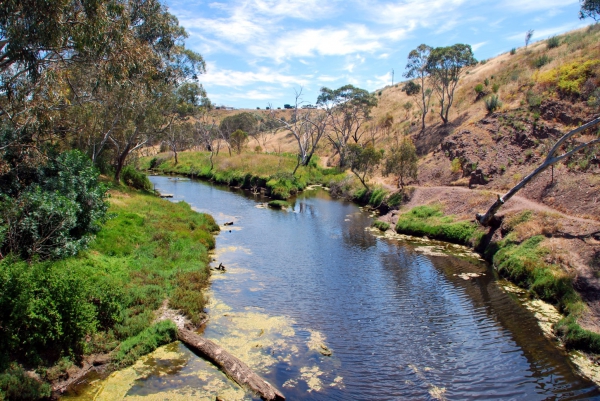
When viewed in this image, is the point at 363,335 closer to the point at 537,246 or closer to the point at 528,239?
the point at 537,246

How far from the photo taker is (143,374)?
12102 millimetres

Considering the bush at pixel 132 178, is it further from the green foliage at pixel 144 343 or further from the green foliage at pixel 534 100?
the green foliage at pixel 534 100

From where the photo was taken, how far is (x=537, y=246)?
21.8 m

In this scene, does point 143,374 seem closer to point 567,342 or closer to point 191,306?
point 191,306

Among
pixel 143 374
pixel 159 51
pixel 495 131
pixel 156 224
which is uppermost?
pixel 159 51

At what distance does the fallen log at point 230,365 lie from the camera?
11289mm

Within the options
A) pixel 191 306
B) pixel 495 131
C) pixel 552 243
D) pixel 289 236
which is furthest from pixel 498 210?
pixel 191 306

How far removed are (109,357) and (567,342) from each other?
15111 millimetres

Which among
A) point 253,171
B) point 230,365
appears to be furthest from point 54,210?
point 253,171

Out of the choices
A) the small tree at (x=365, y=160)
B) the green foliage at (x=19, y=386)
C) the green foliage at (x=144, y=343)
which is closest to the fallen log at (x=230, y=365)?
the green foliage at (x=144, y=343)

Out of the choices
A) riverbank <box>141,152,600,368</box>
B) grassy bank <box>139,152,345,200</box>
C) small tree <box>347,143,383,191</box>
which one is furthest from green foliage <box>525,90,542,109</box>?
grassy bank <box>139,152,345,200</box>

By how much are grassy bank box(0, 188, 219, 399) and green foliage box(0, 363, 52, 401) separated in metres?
0.02

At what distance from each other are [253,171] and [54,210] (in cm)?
4484

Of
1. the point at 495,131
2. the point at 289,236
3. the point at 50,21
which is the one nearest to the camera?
the point at 50,21
